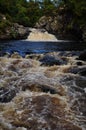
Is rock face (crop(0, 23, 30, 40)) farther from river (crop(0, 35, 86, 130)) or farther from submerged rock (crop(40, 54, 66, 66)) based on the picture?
river (crop(0, 35, 86, 130))

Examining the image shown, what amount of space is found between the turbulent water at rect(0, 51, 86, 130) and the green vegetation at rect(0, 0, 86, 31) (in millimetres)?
37075

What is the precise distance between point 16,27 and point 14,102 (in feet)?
148

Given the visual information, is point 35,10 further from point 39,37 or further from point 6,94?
point 6,94

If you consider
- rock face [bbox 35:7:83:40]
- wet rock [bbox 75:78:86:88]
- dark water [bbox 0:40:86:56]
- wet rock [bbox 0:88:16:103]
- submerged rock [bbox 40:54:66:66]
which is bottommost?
rock face [bbox 35:7:83:40]

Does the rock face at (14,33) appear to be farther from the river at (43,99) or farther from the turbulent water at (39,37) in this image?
the river at (43,99)

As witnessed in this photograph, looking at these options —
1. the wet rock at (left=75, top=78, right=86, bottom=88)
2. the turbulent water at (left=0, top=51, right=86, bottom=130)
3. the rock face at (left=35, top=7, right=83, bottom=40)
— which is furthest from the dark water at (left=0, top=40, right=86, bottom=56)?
the rock face at (left=35, top=7, right=83, bottom=40)

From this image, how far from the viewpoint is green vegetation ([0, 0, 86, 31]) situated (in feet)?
175

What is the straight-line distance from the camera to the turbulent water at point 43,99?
959 cm

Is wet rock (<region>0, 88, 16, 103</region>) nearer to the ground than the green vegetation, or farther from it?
farther from it

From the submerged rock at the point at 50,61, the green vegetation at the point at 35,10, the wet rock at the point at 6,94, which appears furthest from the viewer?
the green vegetation at the point at 35,10

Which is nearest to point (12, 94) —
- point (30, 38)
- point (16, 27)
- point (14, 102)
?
point (14, 102)

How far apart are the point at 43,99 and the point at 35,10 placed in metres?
79.0

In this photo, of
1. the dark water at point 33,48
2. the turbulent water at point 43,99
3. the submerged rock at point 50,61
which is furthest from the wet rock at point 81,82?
the dark water at point 33,48

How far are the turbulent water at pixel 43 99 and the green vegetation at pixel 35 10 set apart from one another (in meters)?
37.1
